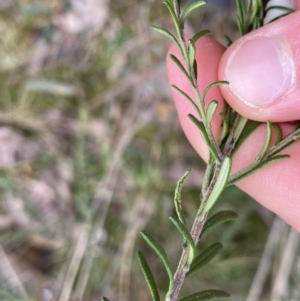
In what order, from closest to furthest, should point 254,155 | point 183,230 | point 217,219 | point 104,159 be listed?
point 183,230
point 217,219
point 254,155
point 104,159

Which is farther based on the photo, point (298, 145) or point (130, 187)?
point (130, 187)

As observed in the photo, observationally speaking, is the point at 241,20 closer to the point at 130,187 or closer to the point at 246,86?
the point at 246,86

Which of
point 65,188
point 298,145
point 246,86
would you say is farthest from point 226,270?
point 246,86

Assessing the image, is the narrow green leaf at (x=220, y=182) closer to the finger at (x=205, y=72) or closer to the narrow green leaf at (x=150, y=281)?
the narrow green leaf at (x=150, y=281)

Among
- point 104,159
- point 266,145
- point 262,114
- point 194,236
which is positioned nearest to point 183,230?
point 194,236

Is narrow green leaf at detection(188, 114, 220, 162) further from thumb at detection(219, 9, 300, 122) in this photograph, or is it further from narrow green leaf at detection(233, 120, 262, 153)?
thumb at detection(219, 9, 300, 122)

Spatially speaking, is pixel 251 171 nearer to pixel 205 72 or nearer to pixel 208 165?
pixel 208 165
